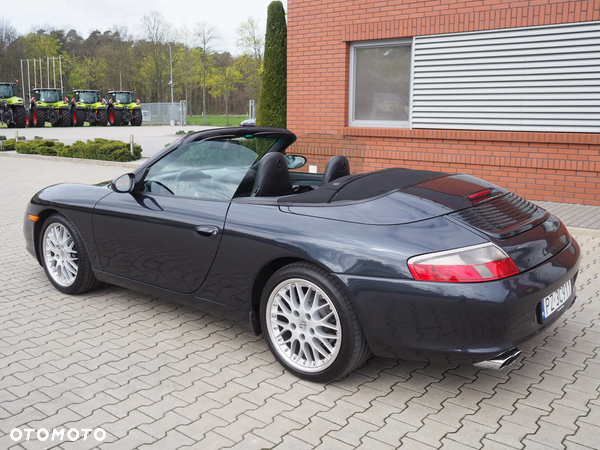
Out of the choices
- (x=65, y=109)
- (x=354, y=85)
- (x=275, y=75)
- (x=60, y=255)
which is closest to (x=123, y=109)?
(x=65, y=109)

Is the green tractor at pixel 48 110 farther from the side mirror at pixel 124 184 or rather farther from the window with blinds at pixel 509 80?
the side mirror at pixel 124 184

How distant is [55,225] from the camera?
4.86m

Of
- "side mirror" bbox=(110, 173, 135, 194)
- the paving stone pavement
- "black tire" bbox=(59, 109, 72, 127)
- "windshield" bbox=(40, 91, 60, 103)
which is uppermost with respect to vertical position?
"windshield" bbox=(40, 91, 60, 103)

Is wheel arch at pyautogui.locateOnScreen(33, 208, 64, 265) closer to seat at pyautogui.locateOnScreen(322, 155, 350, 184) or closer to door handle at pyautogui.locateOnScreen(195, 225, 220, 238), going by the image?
door handle at pyautogui.locateOnScreen(195, 225, 220, 238)

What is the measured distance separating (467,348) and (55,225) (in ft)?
11.6

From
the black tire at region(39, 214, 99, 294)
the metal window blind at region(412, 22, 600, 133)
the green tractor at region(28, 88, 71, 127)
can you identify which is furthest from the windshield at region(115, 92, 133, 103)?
the black tire at region(39, 214, 99, 294)

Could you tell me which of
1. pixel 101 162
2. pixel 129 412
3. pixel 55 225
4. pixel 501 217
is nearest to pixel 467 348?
pixel 501 217

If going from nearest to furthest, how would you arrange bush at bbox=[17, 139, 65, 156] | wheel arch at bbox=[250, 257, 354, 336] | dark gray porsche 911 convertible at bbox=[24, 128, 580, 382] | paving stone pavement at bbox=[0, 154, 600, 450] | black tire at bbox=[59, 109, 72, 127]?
paving stone pavement at bbox=[0, 154, 600, 450] < dark gray porsche 911 convertible at bbox=[24, 128, 580, 382] < wheel arch at bbox=[250, 257, 354, 336] < bush at bbox=[17, 139, 65, 156] < black tire at bbox=[59, 109, 72, 127]

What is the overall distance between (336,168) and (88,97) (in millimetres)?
39365

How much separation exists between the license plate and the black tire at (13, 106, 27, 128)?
118ft

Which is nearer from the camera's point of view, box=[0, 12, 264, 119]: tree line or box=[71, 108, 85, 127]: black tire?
box=[71, 108, 85, 127]: black tire

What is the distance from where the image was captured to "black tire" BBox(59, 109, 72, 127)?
3662cm

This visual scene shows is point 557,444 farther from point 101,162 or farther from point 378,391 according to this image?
point 101,162

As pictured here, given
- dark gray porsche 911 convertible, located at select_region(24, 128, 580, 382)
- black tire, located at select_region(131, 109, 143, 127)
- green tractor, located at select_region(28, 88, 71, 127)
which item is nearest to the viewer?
dark gray porsche 911 convertible, located at select_region(24, 128, 580, 382)
